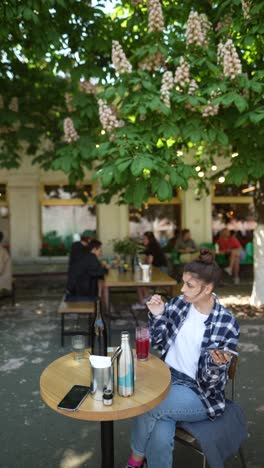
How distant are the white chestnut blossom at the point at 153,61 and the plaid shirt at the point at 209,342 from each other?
356 cm

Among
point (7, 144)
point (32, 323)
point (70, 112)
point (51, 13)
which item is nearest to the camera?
point (51, 13)

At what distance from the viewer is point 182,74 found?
16.7 ft

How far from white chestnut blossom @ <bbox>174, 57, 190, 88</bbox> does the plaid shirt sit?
298 cm

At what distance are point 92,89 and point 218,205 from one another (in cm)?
911

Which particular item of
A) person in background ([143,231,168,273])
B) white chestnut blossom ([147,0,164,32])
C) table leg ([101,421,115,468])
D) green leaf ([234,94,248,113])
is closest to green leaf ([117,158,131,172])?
green leaf ([234,94,248,113])

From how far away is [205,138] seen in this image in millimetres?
5035

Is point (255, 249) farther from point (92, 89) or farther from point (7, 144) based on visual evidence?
point (7, 144)

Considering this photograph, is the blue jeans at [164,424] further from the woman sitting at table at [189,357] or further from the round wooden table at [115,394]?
the round wooden table at [115,394]

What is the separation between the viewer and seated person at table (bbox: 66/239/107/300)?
22.6 ft

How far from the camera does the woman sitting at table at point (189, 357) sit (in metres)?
2.83

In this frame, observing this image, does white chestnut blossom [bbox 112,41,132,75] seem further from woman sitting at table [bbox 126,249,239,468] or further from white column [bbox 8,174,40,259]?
white column [bbox 8,174,40,259]

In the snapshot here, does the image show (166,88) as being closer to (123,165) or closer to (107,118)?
(107,118)

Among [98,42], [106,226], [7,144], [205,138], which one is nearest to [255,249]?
[205,138]

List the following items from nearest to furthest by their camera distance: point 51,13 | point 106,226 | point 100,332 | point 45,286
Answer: point 100,332, point 51,13, point 45,286, point 106,226
